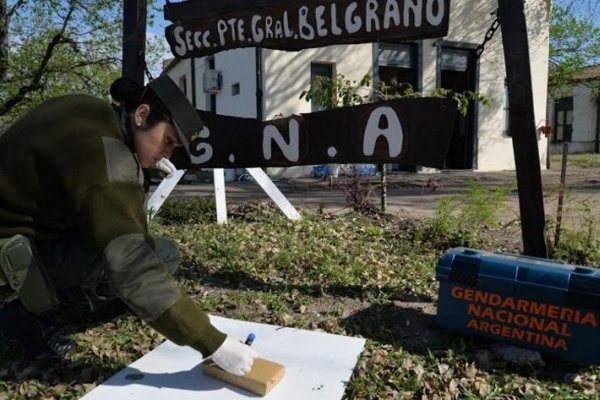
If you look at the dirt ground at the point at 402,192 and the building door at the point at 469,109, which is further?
the building door at the point at 469,109

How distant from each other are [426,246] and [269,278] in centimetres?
172

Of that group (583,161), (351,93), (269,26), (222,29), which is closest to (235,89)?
(351,93)

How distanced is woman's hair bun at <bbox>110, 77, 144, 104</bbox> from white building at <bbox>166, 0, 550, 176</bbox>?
9.95 metres

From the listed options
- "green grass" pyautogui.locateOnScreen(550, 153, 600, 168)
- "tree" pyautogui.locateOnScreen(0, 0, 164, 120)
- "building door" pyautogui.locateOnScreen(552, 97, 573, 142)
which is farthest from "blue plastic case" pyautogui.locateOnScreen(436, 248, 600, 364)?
"building door" pyautogui.locateOnScreen(552, 97, 573, 142)

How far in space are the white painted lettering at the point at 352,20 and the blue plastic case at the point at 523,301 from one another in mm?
1662

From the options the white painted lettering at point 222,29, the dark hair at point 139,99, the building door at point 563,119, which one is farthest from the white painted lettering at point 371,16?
the building door at point 563,119

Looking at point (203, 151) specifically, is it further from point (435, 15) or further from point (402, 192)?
point (402, 192)

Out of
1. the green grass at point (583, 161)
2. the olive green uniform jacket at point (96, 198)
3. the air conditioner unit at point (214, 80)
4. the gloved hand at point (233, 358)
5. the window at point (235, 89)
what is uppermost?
the air conditioner unit at point (214, 80)

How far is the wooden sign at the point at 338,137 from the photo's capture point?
3.36 metres

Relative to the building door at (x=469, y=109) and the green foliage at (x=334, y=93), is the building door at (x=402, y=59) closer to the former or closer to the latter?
the building door at (x=469, y=109)

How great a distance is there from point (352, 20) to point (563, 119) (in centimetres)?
3415

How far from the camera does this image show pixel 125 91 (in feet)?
7.71

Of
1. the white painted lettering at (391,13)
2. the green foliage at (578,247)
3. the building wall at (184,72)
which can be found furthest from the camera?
the building wall at (184,72)

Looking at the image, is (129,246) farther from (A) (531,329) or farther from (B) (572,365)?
(B) (572,365)
